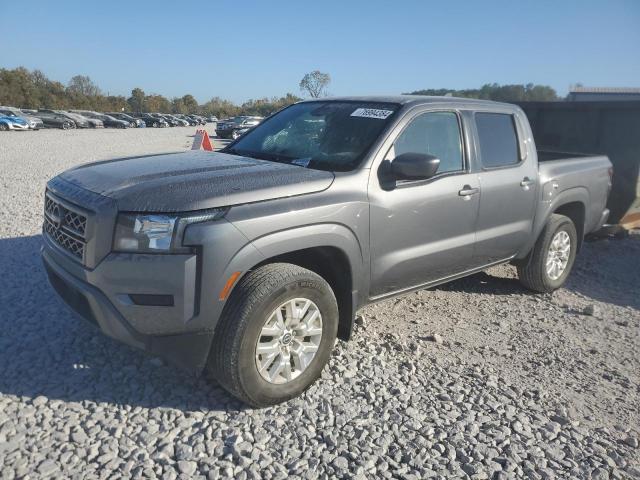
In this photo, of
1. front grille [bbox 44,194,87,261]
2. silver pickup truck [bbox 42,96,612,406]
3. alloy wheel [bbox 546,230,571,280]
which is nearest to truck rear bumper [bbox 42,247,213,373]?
silver pickup truck [bbox 42,96,612,406]

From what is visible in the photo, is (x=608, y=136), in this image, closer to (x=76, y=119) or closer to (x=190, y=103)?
(x=76, y=119)

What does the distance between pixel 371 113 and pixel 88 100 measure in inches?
3217

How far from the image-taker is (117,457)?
255cm

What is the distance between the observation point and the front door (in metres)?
3.45

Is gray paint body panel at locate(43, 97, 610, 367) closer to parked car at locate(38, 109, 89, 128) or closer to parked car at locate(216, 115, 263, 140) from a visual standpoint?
parked car at locate(216, 115, 263, 140)

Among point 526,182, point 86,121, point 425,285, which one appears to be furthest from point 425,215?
point 86,121

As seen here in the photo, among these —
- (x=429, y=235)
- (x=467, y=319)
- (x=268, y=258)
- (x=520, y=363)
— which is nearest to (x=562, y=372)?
(x=520, y=363)

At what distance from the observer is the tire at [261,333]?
2785 millimetres

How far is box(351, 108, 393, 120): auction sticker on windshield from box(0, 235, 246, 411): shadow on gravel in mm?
2196

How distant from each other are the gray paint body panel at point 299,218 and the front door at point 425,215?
0.01 meters

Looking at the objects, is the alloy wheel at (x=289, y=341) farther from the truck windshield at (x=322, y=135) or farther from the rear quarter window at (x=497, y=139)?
the rear quarter window at (x=497, y=139)

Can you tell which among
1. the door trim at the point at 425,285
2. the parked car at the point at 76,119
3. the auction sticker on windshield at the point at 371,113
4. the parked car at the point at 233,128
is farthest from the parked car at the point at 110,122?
the door trim at the point at 425,285

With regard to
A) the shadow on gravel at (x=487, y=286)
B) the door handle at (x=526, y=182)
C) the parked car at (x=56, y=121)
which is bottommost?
the shadow on gravel at (x=487, y=286)

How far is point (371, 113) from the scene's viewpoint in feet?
12.5
